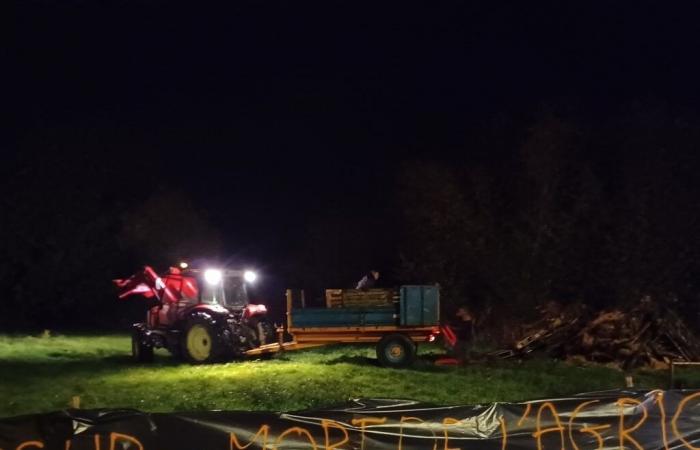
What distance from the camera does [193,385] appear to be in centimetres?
1439

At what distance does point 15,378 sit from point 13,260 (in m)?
23.0

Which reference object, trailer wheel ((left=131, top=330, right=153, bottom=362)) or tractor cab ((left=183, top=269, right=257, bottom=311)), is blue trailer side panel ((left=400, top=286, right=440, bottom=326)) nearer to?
tractor cab ((left=183, top=269, right=257, bottom=311))

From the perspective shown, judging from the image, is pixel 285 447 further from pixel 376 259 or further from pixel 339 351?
pixel 376 259

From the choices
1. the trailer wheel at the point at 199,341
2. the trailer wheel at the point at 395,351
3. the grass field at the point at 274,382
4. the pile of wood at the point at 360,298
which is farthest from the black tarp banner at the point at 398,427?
the trailer wheel at the point at 199,341

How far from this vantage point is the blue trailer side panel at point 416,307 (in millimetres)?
18062

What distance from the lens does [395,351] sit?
1784 centimetres

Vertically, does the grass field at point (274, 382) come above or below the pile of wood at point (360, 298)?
below

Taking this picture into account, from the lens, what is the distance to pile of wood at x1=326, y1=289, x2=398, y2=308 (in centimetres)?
1845

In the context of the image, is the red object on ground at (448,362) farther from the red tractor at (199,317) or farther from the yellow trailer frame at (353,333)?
the red tractor at (199,317)

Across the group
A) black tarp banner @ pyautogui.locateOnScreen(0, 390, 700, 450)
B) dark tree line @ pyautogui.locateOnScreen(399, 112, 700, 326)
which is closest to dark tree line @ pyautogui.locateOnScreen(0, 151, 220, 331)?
dark tree line @ pyautogui.locateOnScreen(399, 112, 700, 326)

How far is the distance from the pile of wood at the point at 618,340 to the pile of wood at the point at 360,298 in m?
2.88

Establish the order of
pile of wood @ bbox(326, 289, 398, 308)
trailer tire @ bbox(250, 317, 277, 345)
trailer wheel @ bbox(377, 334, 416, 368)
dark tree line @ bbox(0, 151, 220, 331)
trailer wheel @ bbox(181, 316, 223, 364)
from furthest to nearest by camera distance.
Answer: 1. dark tree line @ bbox(0, 151, 220, 331)
2. trailer tire @ bbox(250, 317, 277, 345)
3. trailer wheel @ bbox(181, 316, 223, 364)
4. pile of wood @ bbox(326, 289, 398, 308)
5. trailer wheel @ bbox(377, 334, 416, 368)

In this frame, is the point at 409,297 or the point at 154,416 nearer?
the point at 154,416

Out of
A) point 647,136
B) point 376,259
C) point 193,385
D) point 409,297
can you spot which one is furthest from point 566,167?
point 193,385
